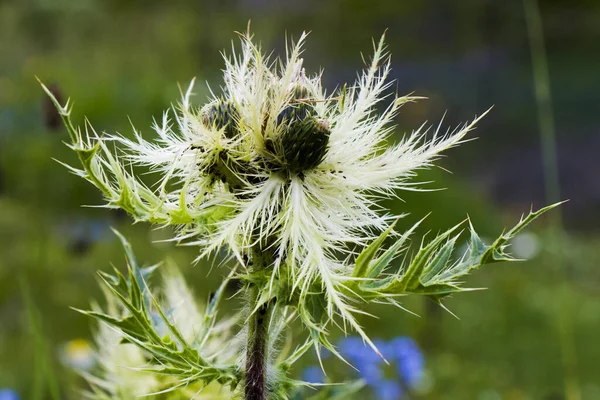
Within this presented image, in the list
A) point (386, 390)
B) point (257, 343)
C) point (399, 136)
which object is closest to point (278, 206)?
point (257, 343)

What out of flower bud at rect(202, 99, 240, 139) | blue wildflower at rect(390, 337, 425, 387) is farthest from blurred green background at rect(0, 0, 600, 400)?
flower bud at rect(202, 99, 240, 139)

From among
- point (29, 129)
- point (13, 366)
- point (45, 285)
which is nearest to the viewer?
point (13, 366)

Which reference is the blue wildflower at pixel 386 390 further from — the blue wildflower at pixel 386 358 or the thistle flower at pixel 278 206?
the thistle flower at pixel 278 206

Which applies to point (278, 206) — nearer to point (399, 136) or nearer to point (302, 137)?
point (302, 137)

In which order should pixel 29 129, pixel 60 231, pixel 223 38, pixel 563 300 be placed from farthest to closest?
pixel 223 38 < pixel 29 129 < pixel 60 231 < pixel 563 300

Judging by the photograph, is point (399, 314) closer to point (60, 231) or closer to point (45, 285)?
point (45, 285)

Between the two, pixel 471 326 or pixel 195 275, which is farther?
pixel 471 326

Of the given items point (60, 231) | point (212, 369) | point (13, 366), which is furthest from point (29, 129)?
point (212, 369)
